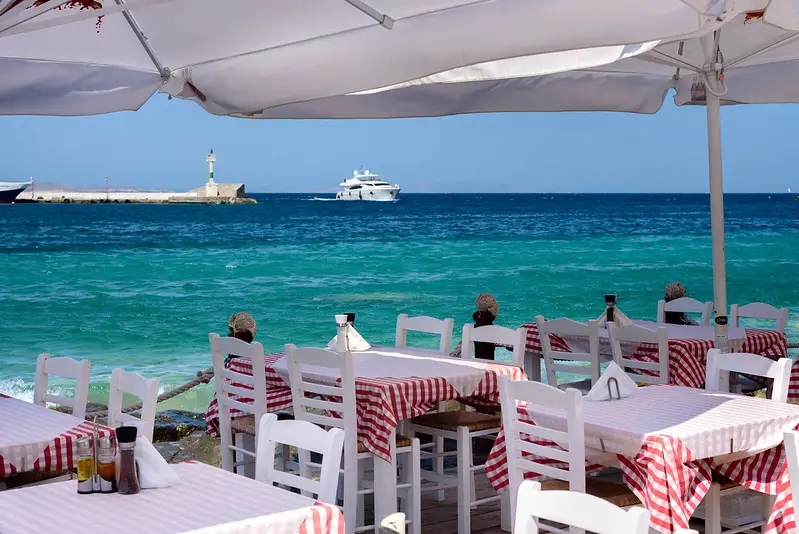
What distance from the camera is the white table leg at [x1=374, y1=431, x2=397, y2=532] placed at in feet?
15.3

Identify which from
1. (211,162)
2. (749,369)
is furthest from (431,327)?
(211,162)

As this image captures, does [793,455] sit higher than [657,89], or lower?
lower

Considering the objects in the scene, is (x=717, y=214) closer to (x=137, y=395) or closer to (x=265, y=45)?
(x=265, y=45)

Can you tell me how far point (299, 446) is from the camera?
325cm

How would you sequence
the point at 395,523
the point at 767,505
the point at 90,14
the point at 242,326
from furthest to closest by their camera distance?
the point at 242,326 → the point at 767,505 → the point at 90,14 → the point at 395,523

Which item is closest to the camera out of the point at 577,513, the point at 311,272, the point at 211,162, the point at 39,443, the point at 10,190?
the point at 577,513

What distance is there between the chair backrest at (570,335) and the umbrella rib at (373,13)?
8.17 feet

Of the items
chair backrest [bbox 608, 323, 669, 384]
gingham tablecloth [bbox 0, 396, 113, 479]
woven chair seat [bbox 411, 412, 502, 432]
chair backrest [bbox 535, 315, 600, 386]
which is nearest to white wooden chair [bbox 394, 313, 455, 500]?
woven chair seat [bbox 411, 412, 502, 432]

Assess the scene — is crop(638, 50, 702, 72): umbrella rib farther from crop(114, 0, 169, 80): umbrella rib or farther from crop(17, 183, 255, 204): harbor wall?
crop(17, 183, 255, 204): harbor wall

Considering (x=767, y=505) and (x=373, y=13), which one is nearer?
(x=373, y=13)

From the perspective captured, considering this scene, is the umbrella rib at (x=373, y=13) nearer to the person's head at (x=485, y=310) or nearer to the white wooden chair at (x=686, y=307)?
the person's head at (x=485, y=310)

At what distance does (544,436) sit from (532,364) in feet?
10.4

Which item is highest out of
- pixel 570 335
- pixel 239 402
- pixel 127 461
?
pixel 127 461

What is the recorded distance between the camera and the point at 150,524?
8.40ft
